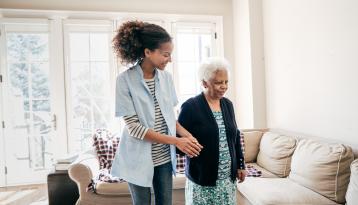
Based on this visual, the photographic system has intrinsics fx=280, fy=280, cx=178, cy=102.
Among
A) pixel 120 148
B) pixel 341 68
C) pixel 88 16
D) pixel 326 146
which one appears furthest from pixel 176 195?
pixel 88 16

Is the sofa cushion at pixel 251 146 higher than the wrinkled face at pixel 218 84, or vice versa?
the wrinkled face at pixel 218 84

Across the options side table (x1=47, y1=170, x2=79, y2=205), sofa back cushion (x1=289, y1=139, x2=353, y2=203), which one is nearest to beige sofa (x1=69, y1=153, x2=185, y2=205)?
side table (x1=47, y1=170, x2=79, y2=205)

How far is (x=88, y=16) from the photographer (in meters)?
3.66

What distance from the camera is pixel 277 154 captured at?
8.46 feet

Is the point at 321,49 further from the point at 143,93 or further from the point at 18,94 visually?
the point at 18,94

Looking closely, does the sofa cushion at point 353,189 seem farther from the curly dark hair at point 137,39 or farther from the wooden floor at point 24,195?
the wooden floor at point 24,195

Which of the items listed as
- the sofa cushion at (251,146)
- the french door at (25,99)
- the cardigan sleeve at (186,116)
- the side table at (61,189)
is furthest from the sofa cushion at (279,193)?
the french door at (25,99)

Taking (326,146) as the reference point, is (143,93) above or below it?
above

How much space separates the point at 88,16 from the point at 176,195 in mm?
2553

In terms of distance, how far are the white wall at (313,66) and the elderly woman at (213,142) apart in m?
1.11

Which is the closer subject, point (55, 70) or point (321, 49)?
point (321, 49)

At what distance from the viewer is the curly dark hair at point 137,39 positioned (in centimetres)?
121

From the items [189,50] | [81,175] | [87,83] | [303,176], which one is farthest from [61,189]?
[189,50]

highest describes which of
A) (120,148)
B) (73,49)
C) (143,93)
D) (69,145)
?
(73,49)
